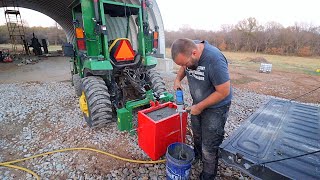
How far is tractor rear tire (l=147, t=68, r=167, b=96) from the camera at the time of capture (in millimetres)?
3971

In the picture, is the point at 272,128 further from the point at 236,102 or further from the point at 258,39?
the point at 258,39

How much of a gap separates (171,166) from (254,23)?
103 feet

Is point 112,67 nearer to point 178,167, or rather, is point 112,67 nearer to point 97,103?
point 97,103

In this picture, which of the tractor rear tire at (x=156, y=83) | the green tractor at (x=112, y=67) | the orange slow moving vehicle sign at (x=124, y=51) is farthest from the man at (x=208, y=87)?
the orange slow moving vehicle sign at (x=124, y=51)

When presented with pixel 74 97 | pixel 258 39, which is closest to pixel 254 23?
A: pixel 258 39

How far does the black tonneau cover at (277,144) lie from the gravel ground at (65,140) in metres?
0.67

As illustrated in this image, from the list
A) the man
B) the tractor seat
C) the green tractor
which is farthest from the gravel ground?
the tractor seat

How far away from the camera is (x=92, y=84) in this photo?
11.1ft

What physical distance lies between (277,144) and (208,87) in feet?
3.65

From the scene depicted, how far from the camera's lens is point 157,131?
2428mm

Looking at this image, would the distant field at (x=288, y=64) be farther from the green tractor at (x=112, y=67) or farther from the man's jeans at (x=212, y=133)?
the man's jeans at (x=212, y=133)

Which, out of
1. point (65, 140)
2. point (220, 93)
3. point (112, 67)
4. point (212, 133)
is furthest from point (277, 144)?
point (65, 140)

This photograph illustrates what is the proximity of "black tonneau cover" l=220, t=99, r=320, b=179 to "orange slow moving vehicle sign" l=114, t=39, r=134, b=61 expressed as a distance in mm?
2621

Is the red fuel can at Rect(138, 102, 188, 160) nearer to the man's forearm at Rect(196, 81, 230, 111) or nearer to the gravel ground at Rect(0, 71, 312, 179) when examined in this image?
the gravel ground at Rect(0, 71, 312, 179)
